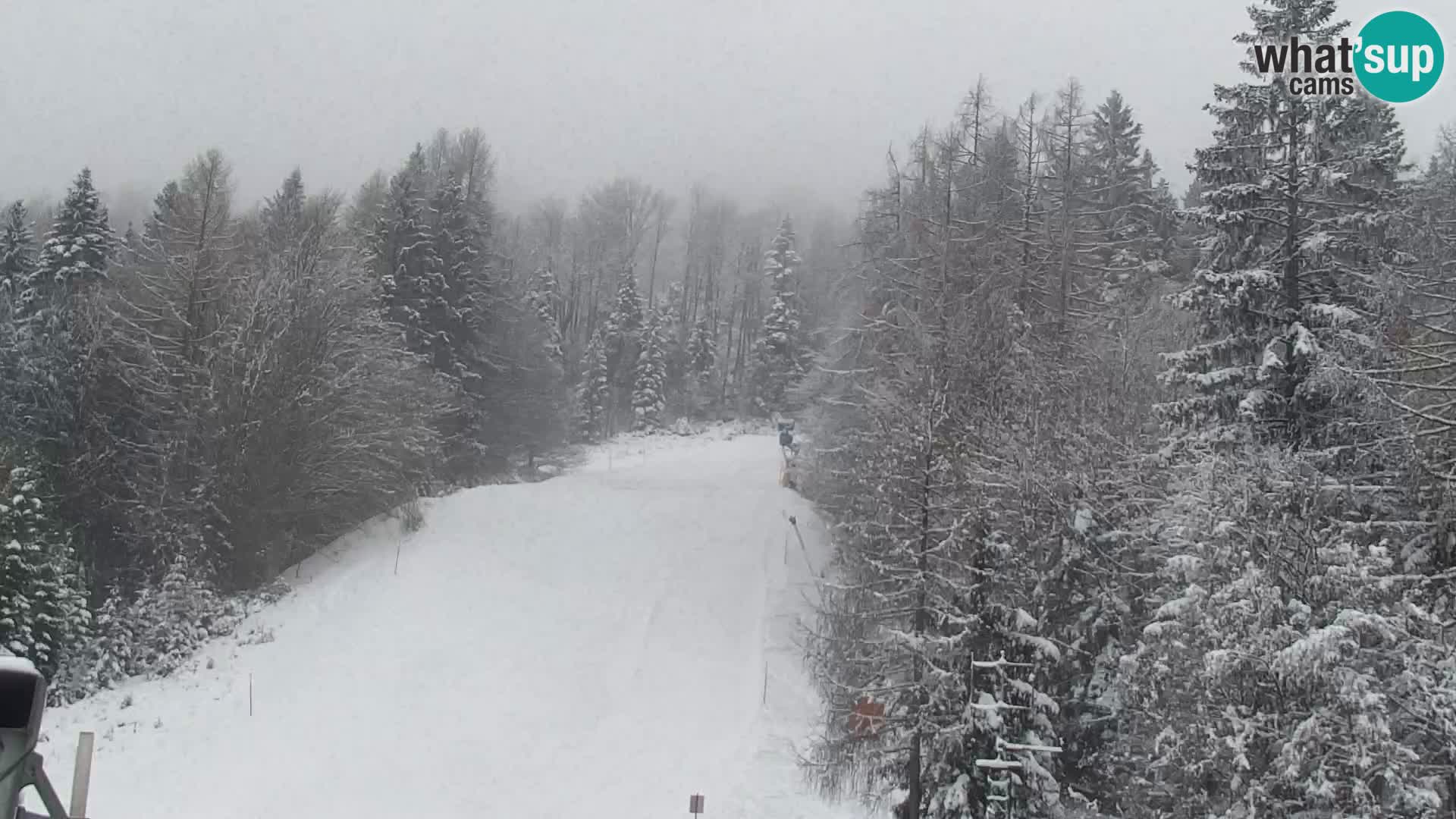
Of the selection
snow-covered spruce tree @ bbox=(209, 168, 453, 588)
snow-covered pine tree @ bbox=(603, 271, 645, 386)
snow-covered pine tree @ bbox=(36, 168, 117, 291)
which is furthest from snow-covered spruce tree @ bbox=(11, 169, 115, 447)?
snow-covered pine tree @ bbox=(603, 271, 645, 386)

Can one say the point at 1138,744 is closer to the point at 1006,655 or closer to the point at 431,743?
the point at 1006,655

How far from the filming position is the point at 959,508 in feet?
40.8

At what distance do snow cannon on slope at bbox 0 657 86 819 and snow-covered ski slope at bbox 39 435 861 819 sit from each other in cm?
1137

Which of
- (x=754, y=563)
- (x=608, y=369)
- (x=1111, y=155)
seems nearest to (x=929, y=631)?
(x=754, y=563)

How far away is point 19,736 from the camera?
231cm

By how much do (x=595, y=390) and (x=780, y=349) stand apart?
34.8 feet

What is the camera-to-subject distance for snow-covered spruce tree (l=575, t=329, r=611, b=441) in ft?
165

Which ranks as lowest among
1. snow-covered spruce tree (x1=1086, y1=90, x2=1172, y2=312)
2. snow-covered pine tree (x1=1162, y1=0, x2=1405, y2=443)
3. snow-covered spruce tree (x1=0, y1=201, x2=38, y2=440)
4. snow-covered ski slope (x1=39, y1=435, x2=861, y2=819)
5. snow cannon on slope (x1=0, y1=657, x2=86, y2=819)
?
snow-covered ski slope (x1=39, y1=435, x2=861, y2=819)

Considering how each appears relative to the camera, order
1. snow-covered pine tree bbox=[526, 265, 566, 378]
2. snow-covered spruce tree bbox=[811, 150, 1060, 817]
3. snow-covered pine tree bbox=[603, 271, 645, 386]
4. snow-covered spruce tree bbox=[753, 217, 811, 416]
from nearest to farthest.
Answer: snow-covered spruce tree bbox=[811, 150, 1060, 817] → snow-covered pine tree bbox=[526, 265, 566, 378] → snow-covered spruce tree bbox=[753, 217, 811, 416] → snow-covered pine tree bbox=[603, 271, 645, 386]

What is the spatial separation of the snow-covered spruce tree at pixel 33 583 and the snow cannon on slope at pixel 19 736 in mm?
16139

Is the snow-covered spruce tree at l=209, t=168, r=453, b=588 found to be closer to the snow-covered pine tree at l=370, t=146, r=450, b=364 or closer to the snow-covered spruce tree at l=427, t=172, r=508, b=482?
the snow-covered pine tree at l=370, t=146, r=450, b=364

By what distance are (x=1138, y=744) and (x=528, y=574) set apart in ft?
45.2

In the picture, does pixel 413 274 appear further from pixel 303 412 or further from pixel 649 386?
pixel 649 386

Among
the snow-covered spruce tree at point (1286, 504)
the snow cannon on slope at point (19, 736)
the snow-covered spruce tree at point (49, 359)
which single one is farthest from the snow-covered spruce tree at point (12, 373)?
the snow-covered spruce tree at point (1286, 504)
